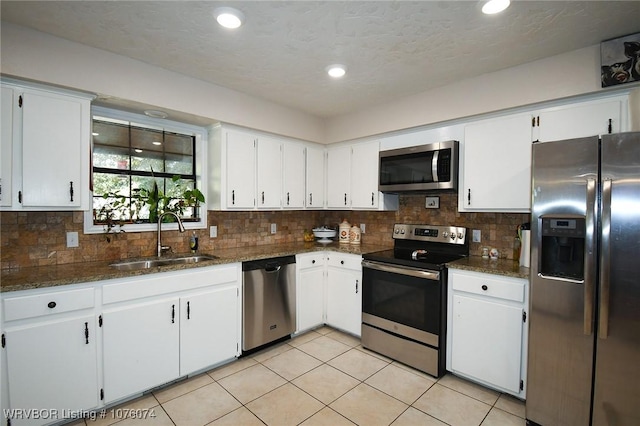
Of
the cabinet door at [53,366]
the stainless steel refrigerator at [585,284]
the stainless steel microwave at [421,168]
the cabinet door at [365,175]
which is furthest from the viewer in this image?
the cabinet door at [365,175]

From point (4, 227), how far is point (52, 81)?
1053 mm

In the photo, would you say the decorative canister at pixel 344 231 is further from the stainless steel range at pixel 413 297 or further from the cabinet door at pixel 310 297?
the stainless steel range at pixel 413 297

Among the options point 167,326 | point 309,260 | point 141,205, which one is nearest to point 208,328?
point 167,326

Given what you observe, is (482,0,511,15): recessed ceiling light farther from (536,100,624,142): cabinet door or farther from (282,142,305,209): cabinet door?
(282,142,305,209): cabinet door

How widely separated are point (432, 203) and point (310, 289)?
1566mm

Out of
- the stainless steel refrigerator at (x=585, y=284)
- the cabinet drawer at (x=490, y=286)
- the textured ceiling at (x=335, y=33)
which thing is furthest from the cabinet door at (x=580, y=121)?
the cabinet drawer at (x=490, y=286)

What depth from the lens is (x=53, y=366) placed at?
5.89 feet

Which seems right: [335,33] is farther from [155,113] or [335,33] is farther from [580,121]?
[580,121]

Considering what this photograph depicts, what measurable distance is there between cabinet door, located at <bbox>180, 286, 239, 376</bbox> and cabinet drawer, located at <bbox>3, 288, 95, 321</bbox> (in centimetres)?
61

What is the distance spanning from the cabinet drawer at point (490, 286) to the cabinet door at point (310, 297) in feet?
4.63

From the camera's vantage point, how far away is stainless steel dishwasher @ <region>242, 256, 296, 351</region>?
2.73 meters

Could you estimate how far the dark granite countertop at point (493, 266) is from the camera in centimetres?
214

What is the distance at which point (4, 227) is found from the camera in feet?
6.87

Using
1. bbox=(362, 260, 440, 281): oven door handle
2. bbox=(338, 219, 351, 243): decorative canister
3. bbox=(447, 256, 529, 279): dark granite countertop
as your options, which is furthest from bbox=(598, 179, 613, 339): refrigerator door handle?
bbox=(338, 219, 351, 243): decorative canister
